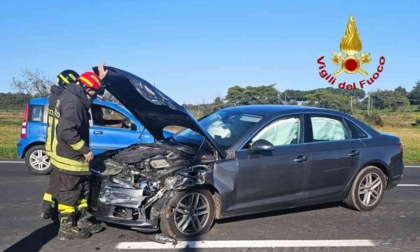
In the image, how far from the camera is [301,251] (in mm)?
4863

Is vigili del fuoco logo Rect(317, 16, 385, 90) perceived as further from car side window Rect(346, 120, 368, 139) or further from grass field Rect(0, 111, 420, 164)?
car side window Rect(346, 120, 368, 139)

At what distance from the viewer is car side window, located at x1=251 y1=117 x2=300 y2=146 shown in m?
5.89

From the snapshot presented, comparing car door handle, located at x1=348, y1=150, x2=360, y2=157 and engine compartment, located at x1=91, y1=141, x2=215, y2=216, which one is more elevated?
car door handle, located at x1=348, y1=150, x2=360, y2=157

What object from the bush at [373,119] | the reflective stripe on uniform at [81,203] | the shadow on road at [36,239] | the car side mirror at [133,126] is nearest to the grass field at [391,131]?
the bush at [373,119]

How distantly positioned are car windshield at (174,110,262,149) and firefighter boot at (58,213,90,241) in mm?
1794

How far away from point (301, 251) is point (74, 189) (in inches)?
102

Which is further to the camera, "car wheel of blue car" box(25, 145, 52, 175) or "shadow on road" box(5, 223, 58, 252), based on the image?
"car wheel of blue car" box(25, 145, 52, 175)

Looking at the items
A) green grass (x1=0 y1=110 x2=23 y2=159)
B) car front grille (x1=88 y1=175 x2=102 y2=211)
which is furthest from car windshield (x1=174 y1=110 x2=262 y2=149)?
green grass (x1=0 y1=110 x2=23 y2=159)

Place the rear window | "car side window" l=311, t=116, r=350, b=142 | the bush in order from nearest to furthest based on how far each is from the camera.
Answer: "car side window" l=311, t=116, r=350, b=142
the rear window
the bush

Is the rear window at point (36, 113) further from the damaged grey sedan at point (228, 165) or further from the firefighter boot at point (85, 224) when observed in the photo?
the firefighter boot at point (85, 224)

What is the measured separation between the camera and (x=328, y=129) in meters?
6.48

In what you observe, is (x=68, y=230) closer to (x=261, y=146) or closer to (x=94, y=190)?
(x=94, y=190)

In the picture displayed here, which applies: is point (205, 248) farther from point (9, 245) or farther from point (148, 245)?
point (9, 245)

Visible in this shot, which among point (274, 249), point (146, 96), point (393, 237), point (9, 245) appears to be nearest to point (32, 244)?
point (9, 245)
